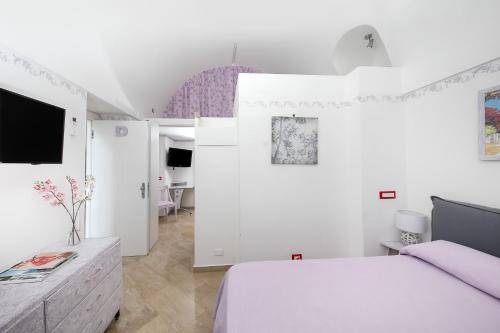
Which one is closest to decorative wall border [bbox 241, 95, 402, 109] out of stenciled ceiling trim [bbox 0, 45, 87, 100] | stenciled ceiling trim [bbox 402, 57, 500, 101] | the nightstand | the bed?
stenciled ceiling trim [bbox 402, 57, 500, 101]

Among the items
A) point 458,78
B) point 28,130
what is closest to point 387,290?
point 458,78

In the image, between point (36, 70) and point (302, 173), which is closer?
point (36, 70)

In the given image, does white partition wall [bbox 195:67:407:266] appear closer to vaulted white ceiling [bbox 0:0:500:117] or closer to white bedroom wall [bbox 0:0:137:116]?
vaulted white ceiling [bbox 0:0:500:117]

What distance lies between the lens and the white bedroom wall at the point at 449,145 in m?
1.73

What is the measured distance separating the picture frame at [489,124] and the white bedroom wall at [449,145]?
54 mm

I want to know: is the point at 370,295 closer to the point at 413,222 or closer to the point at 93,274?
the point at 413,222

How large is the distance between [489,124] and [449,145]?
13.1 inches

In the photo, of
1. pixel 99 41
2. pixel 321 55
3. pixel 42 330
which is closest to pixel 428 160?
pixel 321 55

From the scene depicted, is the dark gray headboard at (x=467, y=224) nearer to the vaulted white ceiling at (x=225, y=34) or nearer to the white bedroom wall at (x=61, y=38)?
the vaulted white ceiling at (x=225, y=34)

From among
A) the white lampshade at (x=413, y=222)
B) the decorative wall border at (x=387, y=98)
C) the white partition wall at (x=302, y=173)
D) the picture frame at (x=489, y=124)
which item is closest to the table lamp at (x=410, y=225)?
the white lampshade at (x=413, y=222)

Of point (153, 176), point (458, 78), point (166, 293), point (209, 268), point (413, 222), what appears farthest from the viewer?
point (153, 176)

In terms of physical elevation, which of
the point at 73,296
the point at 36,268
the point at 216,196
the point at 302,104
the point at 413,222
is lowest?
the point at 73,296

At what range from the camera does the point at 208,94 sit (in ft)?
12.2

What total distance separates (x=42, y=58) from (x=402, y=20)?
133 inches
